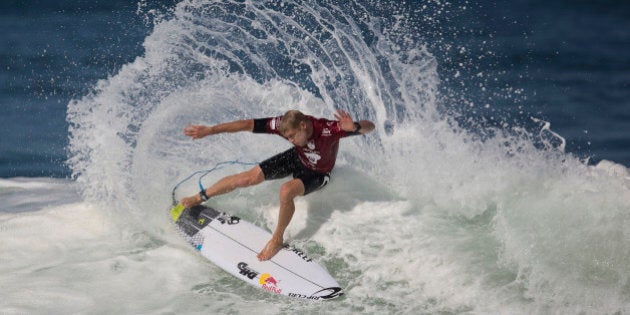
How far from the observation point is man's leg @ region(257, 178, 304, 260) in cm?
649

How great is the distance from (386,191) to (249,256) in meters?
1.85

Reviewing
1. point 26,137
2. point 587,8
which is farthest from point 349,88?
point 587,8

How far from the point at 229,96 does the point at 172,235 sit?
6.54 ft

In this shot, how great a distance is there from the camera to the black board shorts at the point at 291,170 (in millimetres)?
6836

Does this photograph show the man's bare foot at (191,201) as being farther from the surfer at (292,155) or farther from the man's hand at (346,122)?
the man's hand at (346,122)

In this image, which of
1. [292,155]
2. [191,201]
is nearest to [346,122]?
[292,155]

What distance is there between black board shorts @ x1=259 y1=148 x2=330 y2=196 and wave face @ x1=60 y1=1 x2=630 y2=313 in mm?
543

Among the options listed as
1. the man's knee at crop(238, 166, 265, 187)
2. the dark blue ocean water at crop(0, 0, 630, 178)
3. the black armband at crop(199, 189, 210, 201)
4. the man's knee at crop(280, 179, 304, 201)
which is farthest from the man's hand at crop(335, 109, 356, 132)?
the dark blue ocean water at crop(0, 0, 630, 178)

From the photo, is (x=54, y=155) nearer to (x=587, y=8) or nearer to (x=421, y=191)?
(x=421, y=191)

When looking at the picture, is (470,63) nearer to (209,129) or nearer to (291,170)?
(291,170)

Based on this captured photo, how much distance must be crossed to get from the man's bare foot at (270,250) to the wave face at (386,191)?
0.36 m

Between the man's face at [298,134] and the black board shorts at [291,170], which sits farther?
the black board shorts at [291,170]

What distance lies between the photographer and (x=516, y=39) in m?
14.1

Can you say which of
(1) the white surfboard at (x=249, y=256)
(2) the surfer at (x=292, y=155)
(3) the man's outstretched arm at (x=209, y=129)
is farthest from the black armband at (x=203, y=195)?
(3) the man's outstretched arm at (x=209, y=129)
